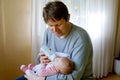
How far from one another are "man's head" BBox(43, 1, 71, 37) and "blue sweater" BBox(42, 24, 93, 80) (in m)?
0.10

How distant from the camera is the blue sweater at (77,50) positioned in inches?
53.6

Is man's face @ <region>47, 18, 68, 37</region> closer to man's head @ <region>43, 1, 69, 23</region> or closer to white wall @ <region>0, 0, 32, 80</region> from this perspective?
man's head @ <region>43, 1, 69, 23</region>

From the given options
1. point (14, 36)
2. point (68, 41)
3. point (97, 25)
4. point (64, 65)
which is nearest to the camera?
point (64, 65)

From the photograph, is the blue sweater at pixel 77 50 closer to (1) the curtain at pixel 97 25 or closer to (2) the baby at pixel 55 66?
(2) the baby at pixel 55 66

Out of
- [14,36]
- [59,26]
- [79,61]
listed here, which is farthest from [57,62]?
[14,36]

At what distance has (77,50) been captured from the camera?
4.57 ft

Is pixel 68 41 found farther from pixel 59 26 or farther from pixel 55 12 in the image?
pixel 55 12

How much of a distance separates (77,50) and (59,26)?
0.73 ft

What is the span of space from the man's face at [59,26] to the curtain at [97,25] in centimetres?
98

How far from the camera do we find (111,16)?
3.18m

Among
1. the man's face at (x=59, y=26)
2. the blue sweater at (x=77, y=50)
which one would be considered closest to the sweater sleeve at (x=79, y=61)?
the blue sweater at (x=77, y=50)

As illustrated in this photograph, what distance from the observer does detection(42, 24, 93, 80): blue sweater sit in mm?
1360

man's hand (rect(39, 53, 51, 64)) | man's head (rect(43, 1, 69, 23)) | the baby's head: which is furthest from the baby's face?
man's head (rect(43, 1, 69, 23))

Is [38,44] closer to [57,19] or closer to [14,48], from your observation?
[14,48]
